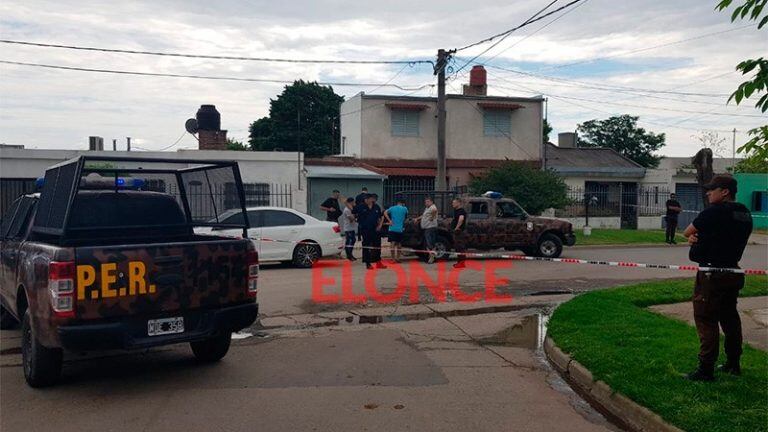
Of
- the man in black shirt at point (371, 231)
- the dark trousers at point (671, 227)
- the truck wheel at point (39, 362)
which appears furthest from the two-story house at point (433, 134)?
the truck wheel at point (39, 362)

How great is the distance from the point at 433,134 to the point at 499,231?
14.7m

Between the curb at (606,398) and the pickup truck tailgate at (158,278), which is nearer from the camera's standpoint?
the curb at (606,398)

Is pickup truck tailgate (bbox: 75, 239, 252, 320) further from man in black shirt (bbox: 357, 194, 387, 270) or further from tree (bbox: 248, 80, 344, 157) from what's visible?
tree (bbox: 248, 80, 344, 157)

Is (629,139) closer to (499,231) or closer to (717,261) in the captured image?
(499,231)

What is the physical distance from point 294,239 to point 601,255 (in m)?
9.64

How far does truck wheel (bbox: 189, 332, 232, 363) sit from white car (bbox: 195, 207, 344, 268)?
27.2ft

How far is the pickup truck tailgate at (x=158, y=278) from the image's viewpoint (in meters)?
5.95

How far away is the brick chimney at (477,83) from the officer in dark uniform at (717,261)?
2895 centimetres

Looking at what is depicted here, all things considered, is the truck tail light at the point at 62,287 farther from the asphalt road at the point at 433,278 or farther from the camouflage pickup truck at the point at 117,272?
the asphalt road at the point at 433,278

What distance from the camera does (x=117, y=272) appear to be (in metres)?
6.06

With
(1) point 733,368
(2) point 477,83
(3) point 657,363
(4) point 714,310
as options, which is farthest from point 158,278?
(2) point 477,83

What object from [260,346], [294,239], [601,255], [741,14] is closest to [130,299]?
[260,346]

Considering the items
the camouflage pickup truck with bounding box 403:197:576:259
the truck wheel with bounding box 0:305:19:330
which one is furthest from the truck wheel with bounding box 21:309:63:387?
the camouflage pickup truck with bounding box 403:197:576:259

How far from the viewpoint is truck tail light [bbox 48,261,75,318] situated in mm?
5789
